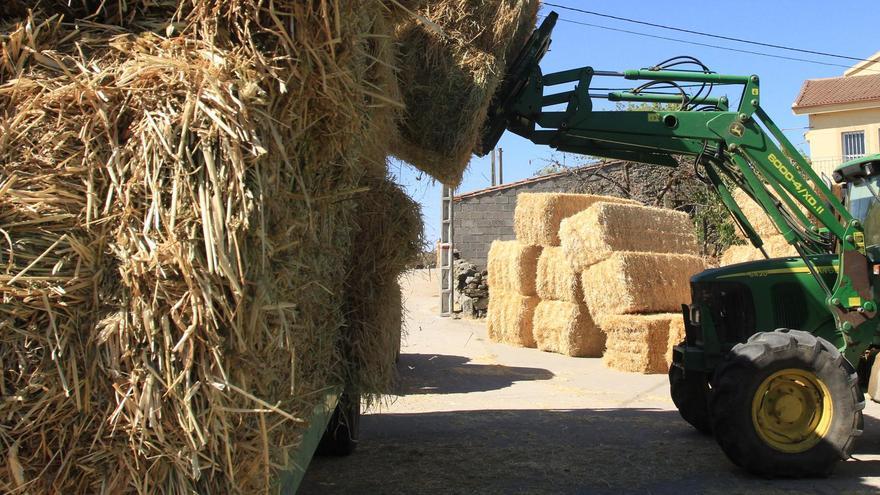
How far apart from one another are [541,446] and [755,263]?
7.92ft

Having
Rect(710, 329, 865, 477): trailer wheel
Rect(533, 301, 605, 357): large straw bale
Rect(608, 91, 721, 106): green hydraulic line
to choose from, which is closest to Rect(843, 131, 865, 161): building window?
Rect(533, 301, 605, 357): large straw bale

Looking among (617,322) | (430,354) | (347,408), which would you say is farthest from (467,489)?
(430,354)

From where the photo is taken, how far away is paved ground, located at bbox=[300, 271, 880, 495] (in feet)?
17.4

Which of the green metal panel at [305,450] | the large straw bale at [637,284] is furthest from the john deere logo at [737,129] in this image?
the large straw bale at [637,284]

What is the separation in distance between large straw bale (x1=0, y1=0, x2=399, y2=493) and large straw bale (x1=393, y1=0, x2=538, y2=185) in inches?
103

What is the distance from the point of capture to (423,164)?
5.52m

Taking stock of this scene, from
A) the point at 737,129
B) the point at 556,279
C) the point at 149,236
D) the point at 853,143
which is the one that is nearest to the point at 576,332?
the point at 556,279

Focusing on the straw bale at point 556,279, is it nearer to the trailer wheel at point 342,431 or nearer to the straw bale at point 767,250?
the straw bale at point 767,250

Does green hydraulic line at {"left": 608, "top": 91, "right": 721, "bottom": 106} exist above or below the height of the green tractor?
above

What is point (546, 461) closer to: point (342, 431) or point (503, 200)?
point (342, 431)

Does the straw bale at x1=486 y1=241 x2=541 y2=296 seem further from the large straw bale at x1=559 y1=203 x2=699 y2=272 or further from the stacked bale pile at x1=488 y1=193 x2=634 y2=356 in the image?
the large straw bale at x1=559 y1=203 x2=699 y2=272

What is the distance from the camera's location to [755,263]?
654 cm

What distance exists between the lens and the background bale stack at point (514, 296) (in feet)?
46.8

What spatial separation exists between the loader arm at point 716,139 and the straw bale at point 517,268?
25.1ft
